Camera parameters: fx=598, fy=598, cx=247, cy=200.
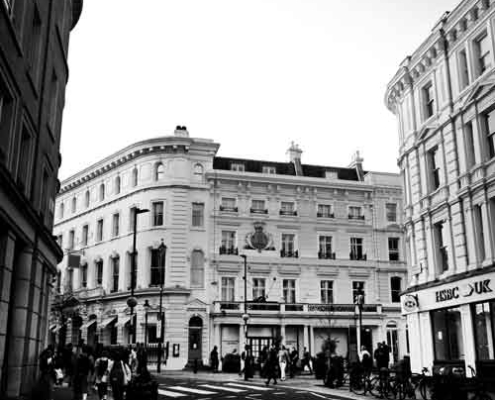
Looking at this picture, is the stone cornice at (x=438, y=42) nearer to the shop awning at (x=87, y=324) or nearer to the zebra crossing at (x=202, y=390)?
the zebra crossing at (x=202, y=390)

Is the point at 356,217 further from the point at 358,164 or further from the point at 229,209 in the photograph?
the point at 229,209

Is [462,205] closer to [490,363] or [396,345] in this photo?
[490,363]

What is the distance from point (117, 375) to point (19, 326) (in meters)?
3.10

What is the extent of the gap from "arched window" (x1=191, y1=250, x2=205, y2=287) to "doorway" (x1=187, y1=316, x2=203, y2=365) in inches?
108

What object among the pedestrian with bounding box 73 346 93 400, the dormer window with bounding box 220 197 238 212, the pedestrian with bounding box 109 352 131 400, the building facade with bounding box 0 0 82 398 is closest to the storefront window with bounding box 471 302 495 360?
the pedestrian with bounding box 109 352 131 400

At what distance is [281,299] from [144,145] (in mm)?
16711

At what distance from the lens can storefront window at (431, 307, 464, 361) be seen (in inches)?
894

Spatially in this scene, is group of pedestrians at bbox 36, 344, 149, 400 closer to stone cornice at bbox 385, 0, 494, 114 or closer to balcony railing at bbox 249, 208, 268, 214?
stone cornice at bbox 385, 0, 494, 114

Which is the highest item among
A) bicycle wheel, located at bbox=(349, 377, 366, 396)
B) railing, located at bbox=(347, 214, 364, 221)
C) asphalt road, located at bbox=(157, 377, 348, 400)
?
railing, located at bbox=(347, 214, 364, 221)

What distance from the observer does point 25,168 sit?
1639 centimetres

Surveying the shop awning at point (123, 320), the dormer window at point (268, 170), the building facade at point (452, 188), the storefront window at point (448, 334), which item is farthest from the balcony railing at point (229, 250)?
the storefront window at point (448, 334)

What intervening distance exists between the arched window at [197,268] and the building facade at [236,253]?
8cm

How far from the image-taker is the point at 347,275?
50.1m

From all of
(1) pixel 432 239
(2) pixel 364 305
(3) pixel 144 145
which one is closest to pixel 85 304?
(3) pixel 144 145
